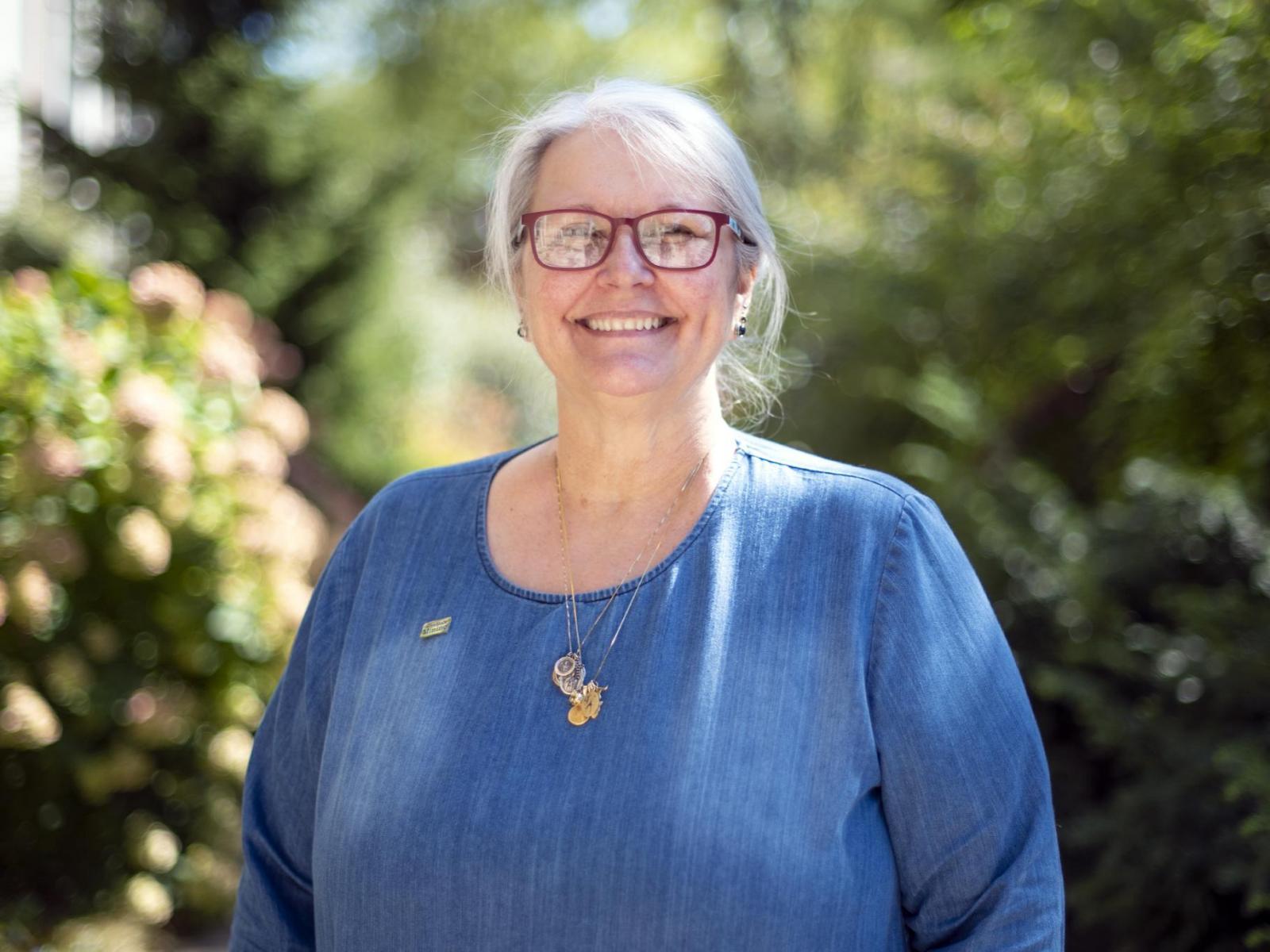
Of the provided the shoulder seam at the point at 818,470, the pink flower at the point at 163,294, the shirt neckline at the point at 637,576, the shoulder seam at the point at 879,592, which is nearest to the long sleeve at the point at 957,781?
the shoulder seam at the point at 879,592

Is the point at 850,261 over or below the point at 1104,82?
below

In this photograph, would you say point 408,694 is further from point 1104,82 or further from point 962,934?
point 1104,82

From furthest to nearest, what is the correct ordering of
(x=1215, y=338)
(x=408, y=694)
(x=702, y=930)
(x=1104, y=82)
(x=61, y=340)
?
1. (x=61, y=340)
2. (x=1104, y=82)
3. (x=1215, y=338)
4. (x=408, y=694)
5. (x=702, y=930)

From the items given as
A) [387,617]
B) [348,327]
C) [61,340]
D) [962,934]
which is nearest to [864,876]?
[962,934]

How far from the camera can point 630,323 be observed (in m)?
1.62

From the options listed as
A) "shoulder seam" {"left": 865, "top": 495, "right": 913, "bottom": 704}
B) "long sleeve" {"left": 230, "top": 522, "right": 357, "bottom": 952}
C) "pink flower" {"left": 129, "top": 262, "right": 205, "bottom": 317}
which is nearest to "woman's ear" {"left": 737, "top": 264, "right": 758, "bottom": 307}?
"shoulder seam" {"left": 865, "top": 495, "right": 913, "bottom": 704}

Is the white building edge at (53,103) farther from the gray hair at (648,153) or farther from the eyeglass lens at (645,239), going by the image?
the eyeglass lens at (645,239)

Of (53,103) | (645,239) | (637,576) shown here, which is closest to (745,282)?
(645,239)

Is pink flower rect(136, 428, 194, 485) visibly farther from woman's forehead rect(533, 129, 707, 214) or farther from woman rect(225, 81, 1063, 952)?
woman's forehead rect(533, 129, 707, 214)

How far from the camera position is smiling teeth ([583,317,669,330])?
162 cm

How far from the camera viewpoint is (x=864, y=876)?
1.40 meters

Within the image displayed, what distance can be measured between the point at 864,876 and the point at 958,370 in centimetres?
297

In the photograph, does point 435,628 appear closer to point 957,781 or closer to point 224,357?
point 957,781

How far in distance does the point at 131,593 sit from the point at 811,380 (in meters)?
2.65
